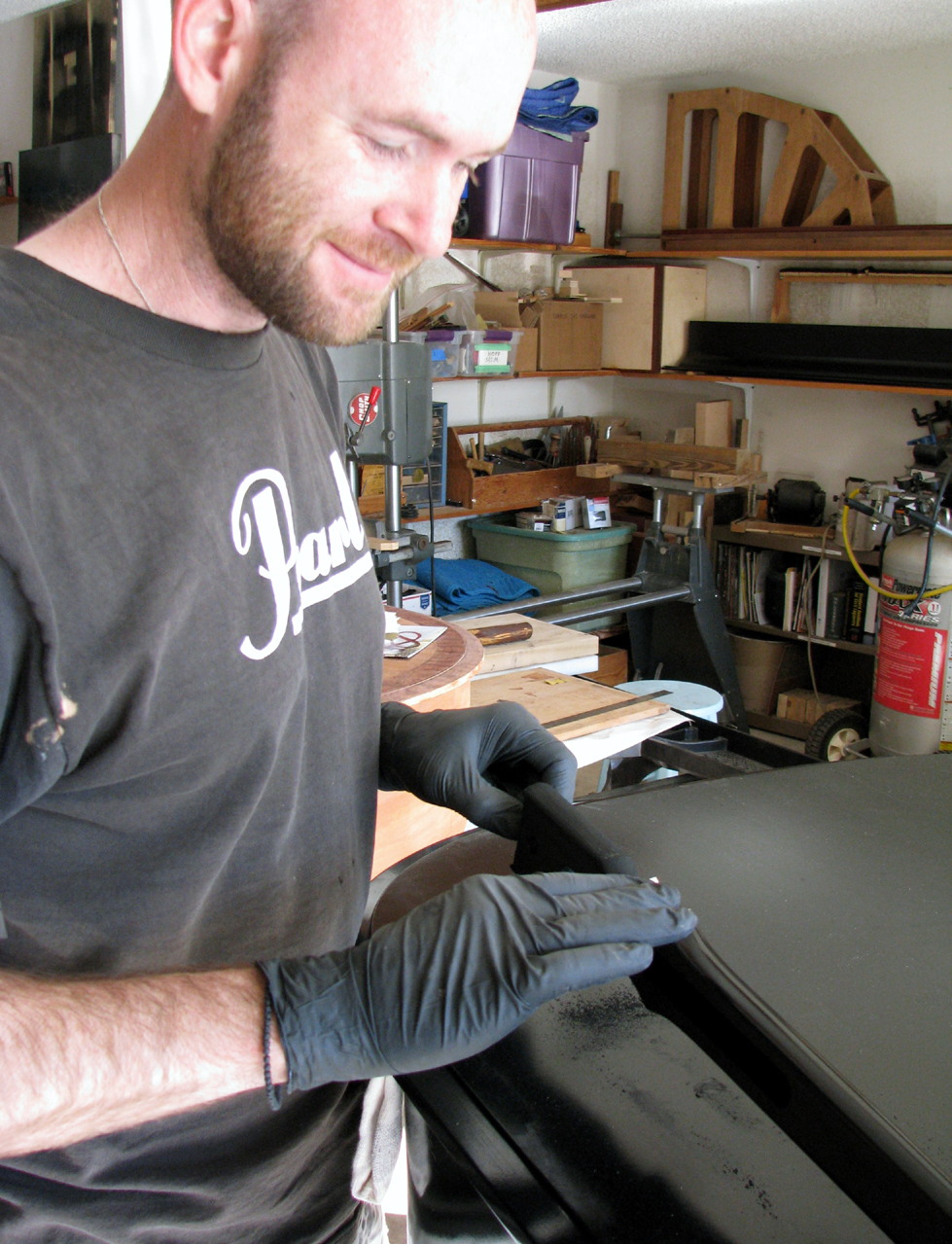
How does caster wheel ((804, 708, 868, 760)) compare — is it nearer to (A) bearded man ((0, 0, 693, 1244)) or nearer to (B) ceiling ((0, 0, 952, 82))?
(B) ceiling ((0, 0, 952, 82))

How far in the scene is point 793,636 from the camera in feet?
13.7

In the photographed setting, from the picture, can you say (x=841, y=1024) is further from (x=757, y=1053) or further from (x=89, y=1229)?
(x=89, y=1229)

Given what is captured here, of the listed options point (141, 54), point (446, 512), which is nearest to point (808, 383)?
point (446, 512)

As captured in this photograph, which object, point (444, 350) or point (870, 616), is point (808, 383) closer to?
point (870, 616)

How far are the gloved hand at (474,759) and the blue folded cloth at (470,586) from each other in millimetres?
2648

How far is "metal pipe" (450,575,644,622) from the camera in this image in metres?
3.13

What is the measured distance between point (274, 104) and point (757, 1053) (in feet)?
2.26

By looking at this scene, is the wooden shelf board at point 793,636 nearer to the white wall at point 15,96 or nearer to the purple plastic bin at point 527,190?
the purple plastic bin at point 527,190

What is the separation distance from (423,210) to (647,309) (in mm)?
3853

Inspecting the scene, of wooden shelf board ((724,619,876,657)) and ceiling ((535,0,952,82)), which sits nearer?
ceiling ((535,0,952,82))

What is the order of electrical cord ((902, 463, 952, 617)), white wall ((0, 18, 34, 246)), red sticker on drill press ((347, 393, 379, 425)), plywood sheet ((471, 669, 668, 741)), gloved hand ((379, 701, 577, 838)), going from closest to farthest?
gloved hand ((379, 701, 577, 838)), plywood sheet ((471, 669, 668, 741)), red sticker on drill press ((347, 393, 379, 425)), white wall ((0, 18, 34, 246)), electrical cord ((902, 463, 952, 617))

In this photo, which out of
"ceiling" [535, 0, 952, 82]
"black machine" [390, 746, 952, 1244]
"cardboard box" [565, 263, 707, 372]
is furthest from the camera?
"cardboard box" [565, 263, 707, 372]

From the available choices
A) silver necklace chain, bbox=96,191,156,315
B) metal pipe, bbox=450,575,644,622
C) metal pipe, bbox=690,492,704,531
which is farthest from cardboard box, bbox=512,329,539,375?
silver necklace chain, bbox=96,191,156,315

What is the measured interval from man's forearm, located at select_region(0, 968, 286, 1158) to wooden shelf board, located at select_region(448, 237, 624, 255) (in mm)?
3395
